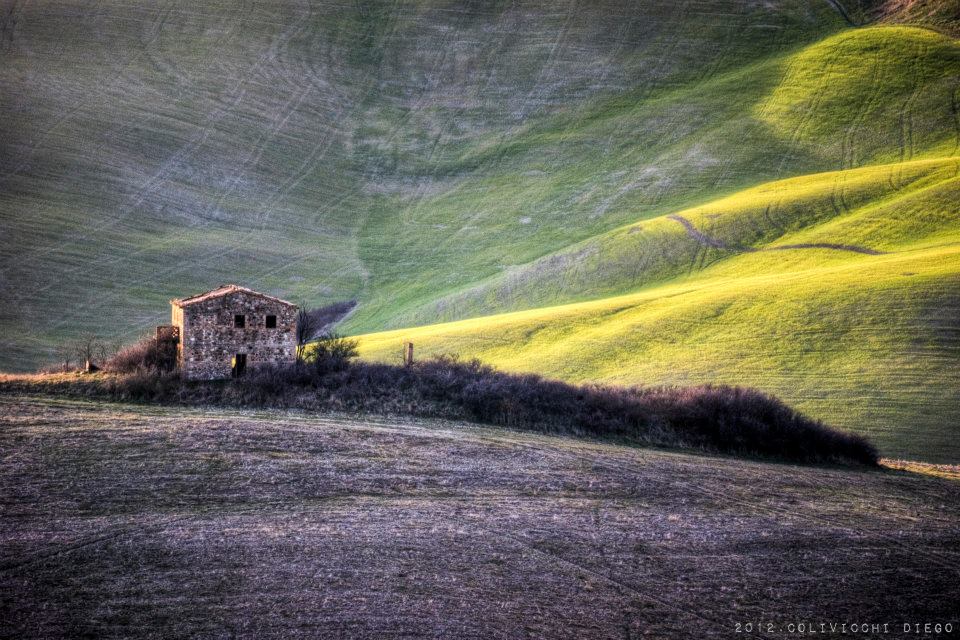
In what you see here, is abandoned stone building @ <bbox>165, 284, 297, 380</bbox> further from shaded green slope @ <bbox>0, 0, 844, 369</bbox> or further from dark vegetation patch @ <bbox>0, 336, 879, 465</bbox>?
shaded green slope @ <bbox>0, 0, 844, 369</bbox>

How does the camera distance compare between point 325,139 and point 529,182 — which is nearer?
point 529,182

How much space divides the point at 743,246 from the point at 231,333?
117 ft

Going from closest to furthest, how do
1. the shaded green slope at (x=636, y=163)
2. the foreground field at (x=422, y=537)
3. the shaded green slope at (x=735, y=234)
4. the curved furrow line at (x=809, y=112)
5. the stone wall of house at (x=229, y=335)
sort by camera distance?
the foreground field at (x=422, y=537), the stone wall of house at (x=229, y=335), the shaded green slope at (x=735, y=234), the shaded green slope at (x=636, y=163), the curved furrow line at (x=809, y=112)

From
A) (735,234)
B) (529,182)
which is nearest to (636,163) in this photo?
(529,182)

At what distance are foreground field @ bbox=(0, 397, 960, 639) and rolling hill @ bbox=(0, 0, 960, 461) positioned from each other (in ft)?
41.4

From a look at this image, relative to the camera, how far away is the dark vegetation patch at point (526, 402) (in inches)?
1080

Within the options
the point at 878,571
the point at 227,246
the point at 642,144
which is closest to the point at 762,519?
the point at 878,571

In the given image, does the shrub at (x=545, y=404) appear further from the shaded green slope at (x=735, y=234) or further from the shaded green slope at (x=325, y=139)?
the shaded green slope at (x=735, y=234)

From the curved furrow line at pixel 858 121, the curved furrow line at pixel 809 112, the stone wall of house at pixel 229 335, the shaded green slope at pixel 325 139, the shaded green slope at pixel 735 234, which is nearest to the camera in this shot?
the stone wall of house at pixel 229 335

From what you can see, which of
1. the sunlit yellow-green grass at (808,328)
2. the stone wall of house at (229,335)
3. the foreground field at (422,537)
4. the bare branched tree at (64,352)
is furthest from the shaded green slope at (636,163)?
the foreground field at (422,537)

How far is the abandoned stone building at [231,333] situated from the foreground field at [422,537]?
5072 mm

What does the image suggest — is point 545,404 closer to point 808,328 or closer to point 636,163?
point 808,328

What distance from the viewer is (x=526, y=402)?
29234mm

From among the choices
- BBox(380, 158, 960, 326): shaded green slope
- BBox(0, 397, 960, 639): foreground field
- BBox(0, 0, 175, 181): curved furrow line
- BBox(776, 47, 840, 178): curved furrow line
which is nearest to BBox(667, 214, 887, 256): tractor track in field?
BBox(380, 158, 960, 326): shaded green slope
